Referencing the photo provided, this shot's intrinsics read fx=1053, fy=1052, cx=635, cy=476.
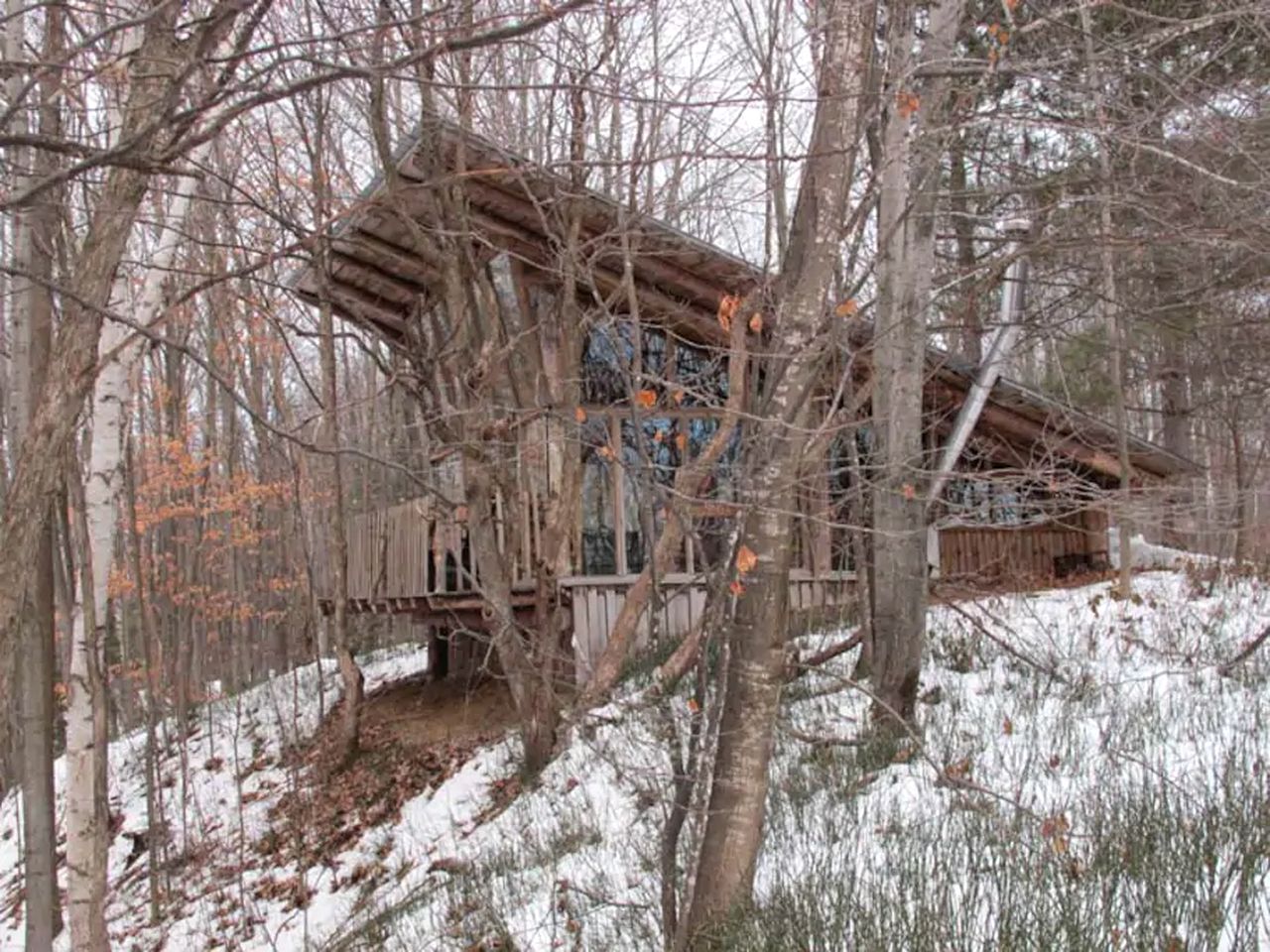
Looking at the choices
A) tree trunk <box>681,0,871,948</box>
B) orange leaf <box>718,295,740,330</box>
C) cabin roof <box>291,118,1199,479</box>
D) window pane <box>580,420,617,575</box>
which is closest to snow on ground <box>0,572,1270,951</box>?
tree trunk <box>681,0,871,948</box>

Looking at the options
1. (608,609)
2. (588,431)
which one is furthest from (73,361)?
(608,609)

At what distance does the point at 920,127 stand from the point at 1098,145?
10.7ft

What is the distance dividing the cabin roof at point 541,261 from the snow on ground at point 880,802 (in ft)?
6.35

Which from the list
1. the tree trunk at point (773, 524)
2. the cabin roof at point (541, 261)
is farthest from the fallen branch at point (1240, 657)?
the tree trunk at point (773, 524)

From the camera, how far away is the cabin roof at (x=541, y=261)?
9.34 metres

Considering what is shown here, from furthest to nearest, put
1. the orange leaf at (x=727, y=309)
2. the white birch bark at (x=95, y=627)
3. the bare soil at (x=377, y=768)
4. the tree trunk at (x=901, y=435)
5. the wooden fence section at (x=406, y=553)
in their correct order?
the wooden fence section at (x=406, y=553), the bare soil at (x=377, y=768), the white birch bark at (x=95, y=627), the tree trunk at (x=901, y=435), the orange leaf at (x=727, y=309)

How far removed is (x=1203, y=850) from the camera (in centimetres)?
416

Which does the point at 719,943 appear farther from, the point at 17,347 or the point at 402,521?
the point at 402,521

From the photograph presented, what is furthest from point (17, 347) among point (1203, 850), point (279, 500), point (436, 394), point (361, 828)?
point (279, 500)

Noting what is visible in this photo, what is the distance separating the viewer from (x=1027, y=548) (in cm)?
1472

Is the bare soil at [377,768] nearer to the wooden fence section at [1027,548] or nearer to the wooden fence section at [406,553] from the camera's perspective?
the wooden fence section at [406,553]

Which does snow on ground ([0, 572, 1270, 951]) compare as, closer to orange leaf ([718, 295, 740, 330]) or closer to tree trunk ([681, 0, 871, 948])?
tree trunk ([681, 0, 871, 948])

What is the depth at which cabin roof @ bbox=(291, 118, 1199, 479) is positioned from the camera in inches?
368

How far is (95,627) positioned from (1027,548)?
11843 millimetres
